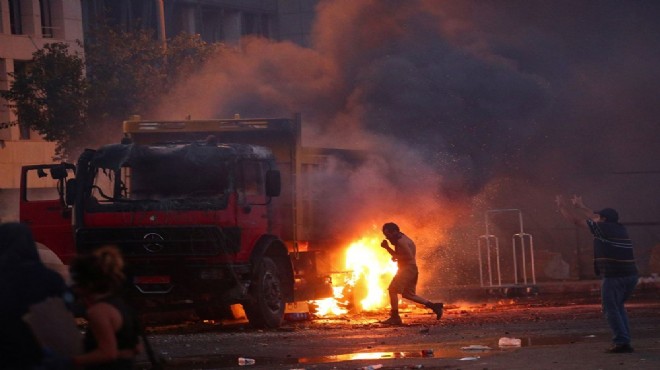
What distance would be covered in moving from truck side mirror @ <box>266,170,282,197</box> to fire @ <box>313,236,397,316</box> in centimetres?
Answer: 340

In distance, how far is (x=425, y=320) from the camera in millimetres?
18953

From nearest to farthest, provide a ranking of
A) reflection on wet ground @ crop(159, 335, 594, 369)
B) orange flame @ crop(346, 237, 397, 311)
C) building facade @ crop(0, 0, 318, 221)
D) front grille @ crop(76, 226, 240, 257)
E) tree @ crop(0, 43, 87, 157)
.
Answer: reflection on wet ground @ crop(159, 335, 594, 369) < front grille @ crop(76, 226, 240, 257) < orange flame @ crop(346, 237, 397, 311) < tree @ crop(0, 43, 87, 157) < building facade @ crop(0, 0, 318, 221)

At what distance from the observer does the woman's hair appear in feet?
22.5

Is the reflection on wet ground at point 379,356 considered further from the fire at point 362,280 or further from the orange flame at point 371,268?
the orange flame at point 371,268

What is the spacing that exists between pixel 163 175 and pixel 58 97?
49.2 feet

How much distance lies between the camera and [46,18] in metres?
42.4

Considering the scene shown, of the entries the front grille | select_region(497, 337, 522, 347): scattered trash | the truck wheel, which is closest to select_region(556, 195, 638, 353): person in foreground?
select_region(497, 337, 522, 347): scattered trash

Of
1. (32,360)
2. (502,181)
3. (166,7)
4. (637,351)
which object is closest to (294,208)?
(637,351)

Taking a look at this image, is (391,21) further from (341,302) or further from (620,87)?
(341,302)

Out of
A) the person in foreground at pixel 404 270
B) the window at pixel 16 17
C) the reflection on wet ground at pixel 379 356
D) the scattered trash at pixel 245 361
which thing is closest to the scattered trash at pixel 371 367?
the reflection on wet ground at pixel 379 356

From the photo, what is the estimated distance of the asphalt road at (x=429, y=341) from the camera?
12594mm

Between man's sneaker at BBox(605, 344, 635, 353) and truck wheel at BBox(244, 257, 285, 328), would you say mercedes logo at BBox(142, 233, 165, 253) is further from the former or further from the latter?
man's sneaker at BBox(605, 344, 635, 353)

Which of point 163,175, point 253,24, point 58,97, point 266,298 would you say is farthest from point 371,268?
point 253,24

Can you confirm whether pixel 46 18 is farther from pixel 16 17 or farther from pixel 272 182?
pixel 272 182
